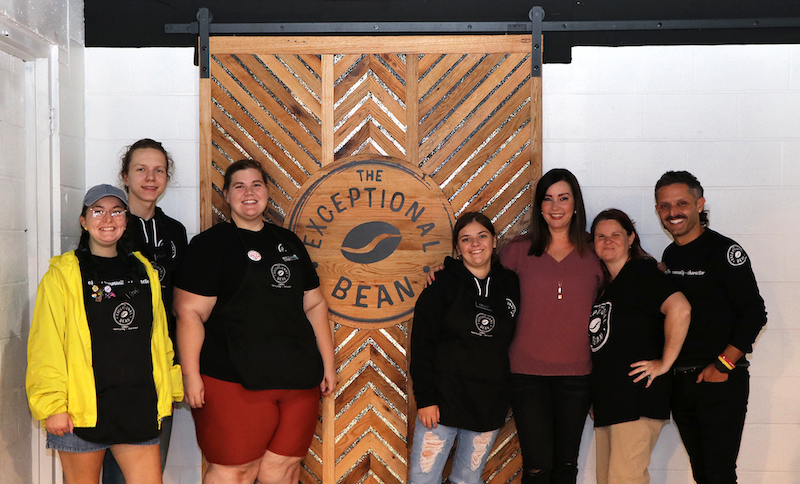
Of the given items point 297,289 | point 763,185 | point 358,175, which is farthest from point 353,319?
point 763,185

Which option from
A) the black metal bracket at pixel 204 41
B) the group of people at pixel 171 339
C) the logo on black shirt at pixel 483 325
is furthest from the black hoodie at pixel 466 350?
the black metal bracket at pixel 204 41

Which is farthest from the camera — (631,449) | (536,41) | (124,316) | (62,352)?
(536,41)

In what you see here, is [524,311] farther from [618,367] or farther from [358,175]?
[358,175]

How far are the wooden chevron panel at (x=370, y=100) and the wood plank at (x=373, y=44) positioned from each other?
0.05m

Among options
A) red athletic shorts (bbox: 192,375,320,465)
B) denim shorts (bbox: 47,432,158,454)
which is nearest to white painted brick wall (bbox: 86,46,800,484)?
red athletic shorts (bbox: 192,375,320,465)

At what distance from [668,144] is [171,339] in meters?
2.48

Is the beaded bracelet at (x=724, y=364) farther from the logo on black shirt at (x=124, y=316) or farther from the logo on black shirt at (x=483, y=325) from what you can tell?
the logo on black shirt at (x=124, y=316)

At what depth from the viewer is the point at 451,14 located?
9.21ft

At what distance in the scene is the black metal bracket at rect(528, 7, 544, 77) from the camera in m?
2.75

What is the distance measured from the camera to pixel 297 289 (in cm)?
238

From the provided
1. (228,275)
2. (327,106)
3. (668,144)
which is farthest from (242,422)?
(668,144)

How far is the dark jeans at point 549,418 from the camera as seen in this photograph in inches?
90.9

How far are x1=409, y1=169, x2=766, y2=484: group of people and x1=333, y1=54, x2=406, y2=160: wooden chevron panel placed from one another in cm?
68

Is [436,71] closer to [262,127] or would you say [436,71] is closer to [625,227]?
[262,127]
